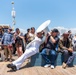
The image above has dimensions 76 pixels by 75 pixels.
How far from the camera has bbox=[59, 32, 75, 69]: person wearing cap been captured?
347 inches

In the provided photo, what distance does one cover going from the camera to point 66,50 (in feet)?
29.1

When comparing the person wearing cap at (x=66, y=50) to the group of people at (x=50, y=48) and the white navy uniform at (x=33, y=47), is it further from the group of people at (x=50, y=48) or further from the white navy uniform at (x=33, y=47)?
the white navy uniform at (x=33, y=47)

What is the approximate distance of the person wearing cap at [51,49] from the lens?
8.53 metres

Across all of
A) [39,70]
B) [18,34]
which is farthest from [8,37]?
[39,70]

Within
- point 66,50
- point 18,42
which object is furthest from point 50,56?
point 18,42

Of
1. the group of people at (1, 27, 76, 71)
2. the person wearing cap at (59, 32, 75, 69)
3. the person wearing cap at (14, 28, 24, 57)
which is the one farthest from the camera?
the person wearing cap at (14, 28, 24, 57)

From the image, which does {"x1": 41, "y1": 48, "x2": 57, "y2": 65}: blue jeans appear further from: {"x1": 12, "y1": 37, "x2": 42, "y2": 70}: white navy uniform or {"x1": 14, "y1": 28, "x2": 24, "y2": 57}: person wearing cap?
{"x1": 14, "y1": 28, "x2": 24, "y2": 57}: person wearing cap

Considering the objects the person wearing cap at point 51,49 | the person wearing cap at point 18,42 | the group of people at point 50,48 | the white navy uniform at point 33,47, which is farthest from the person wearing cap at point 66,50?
the person wearing cap at point 18,42

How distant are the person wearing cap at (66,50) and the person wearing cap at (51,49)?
0.40 meters

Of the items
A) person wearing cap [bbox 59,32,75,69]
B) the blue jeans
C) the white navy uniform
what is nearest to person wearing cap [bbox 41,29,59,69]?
the blue jeans

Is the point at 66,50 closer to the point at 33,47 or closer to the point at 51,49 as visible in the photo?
the point at 51,49

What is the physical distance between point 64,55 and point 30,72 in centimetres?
171

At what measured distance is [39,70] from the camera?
8195 mm

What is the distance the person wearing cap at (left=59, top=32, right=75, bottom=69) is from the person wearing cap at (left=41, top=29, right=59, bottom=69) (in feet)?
1.32
